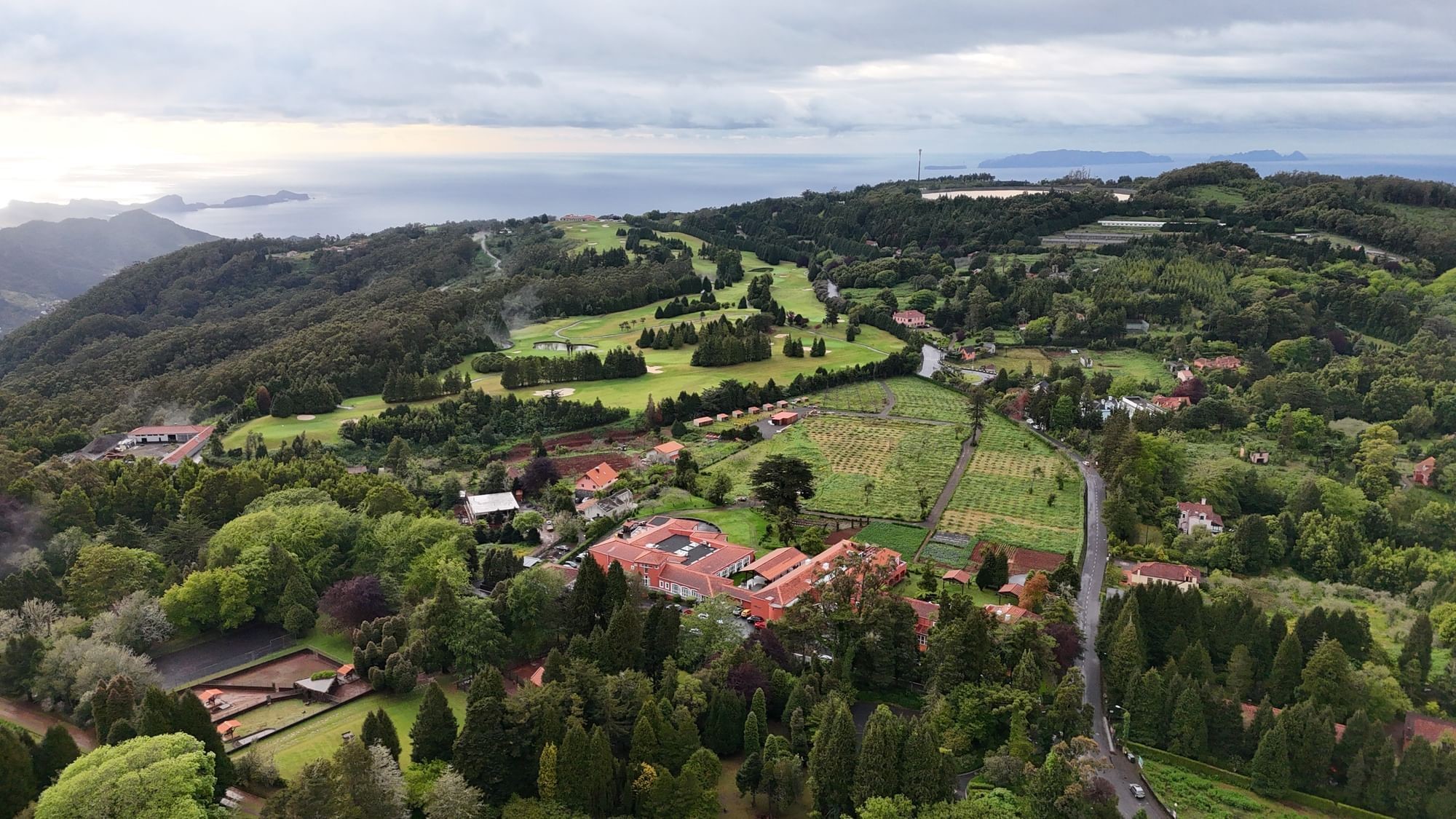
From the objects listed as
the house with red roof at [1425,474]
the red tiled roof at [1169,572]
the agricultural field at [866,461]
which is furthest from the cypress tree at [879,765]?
the house with red roof at [1425,474]

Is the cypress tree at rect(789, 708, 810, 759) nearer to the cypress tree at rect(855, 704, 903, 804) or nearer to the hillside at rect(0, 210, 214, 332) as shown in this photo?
the cypress tree at rect(855, 704, 903, 804)

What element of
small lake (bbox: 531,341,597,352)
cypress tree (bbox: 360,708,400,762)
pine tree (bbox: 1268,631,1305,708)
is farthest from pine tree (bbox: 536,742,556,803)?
small lake (bbox: 531,341,597,352)

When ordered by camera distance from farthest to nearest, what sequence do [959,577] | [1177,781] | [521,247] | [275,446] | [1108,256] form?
[521,247], [1108,256], [275,446], [959,577], [1177,781]

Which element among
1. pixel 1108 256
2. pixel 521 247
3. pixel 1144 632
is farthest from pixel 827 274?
pixel 1144 632

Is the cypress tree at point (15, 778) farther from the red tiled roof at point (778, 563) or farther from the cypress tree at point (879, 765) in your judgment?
the red tiled roof at point (778, 563)

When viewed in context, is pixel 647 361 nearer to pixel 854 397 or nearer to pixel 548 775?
pixel 854 397

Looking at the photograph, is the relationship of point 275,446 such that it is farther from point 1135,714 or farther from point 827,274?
point 827,274
